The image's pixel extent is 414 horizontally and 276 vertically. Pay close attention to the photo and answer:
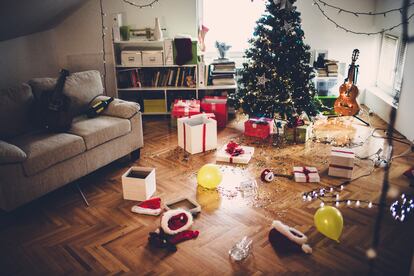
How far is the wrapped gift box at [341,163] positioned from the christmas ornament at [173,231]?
1536mm

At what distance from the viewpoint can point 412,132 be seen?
466 cm

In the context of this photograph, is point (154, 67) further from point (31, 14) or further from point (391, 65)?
point (391, 65)

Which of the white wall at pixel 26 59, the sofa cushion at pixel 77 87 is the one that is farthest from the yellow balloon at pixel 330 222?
the white wall at pixel 26 59

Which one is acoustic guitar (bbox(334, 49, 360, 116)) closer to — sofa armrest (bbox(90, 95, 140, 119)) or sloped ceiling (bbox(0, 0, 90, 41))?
sofa armrest (bbox(90, 95, 140, 119))

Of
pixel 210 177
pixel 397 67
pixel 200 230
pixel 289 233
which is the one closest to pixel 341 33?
pixel 397 67

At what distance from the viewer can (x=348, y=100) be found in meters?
5.09

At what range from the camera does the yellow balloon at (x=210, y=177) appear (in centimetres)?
362

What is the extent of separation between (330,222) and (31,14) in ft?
11.6

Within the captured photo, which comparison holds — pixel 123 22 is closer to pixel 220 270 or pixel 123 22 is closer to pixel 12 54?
pixel 12 54

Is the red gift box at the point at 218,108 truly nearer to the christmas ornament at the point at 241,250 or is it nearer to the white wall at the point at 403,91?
the white wall at the point at 403,91

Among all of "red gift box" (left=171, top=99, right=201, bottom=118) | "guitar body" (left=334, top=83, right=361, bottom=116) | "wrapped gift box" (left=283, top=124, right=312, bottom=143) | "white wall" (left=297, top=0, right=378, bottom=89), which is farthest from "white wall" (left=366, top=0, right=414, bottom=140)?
"red gift box" (left=171, top=99, right=201, bottom=118)

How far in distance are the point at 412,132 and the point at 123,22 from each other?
12.9 feet

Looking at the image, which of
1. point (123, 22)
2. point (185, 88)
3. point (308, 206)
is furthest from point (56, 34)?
point (308, 206)

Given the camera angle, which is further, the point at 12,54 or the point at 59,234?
the point at 12,54
